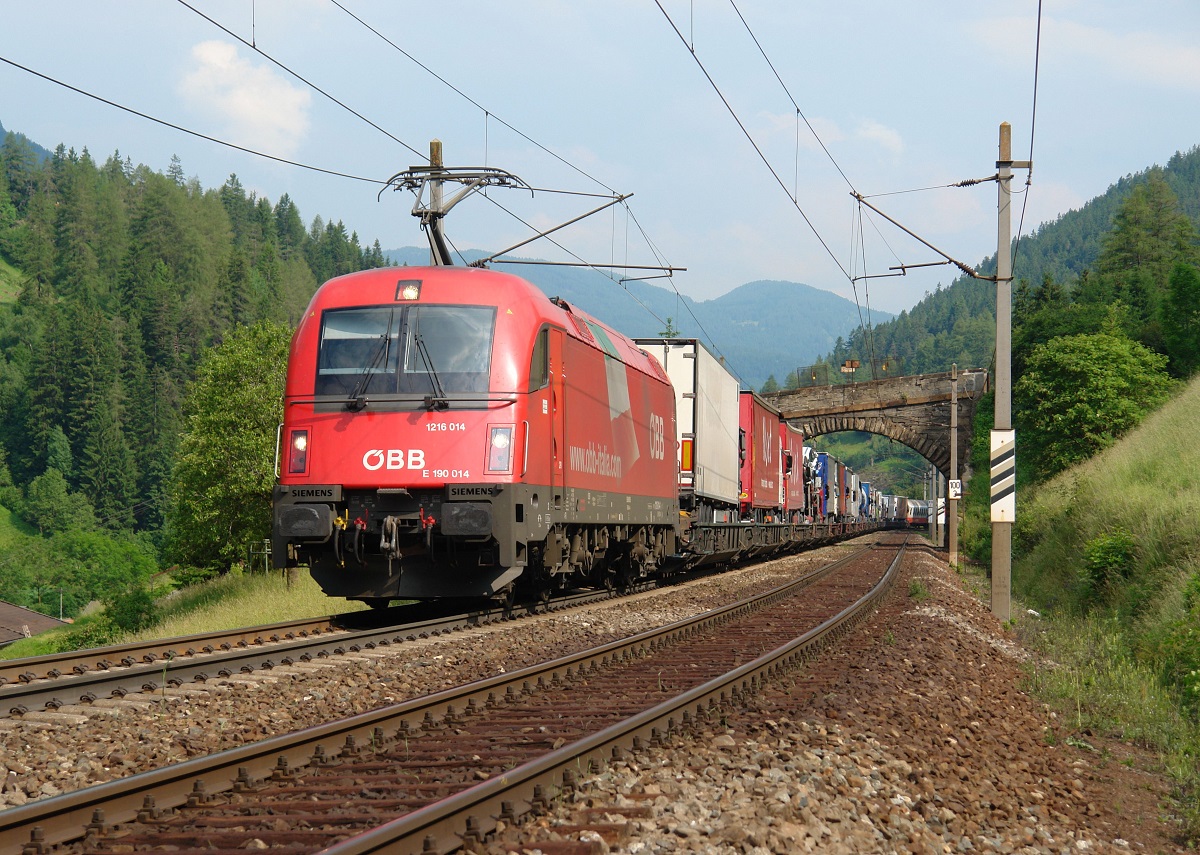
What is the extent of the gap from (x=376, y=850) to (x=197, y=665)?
550 centimetres

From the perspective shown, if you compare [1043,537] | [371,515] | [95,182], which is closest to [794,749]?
[371,515]

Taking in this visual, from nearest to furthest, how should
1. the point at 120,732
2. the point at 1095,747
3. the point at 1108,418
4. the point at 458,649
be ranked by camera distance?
1. the point at 120,732
2. the point at 1095,747
3. the point at 458,649
4. the point at 1108,418

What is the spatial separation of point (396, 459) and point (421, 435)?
36 centimetres

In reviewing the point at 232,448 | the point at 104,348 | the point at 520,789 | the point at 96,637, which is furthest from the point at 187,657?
the point at 104,348

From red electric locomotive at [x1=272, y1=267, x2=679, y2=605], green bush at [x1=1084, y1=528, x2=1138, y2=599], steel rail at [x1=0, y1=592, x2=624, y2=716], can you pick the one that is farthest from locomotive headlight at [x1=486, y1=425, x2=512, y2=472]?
green bush at [x1=1084, y1=528, x2=1138, y2=599]

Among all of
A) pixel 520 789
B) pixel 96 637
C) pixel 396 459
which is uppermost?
pixel 396 459

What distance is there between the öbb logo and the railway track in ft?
10.4

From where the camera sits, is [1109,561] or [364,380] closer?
[364,380]

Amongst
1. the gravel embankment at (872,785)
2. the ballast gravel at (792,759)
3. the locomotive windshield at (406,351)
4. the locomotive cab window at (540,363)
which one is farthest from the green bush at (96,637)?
the gravel embankment at (872,785)

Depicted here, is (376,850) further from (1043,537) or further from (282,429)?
(1043,537)

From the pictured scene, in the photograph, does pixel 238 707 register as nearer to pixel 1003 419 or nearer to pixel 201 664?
pixel 201 664

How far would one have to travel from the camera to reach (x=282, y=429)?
41.9ft

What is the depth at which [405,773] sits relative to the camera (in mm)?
6027

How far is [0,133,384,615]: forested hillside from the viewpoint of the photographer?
111 m
